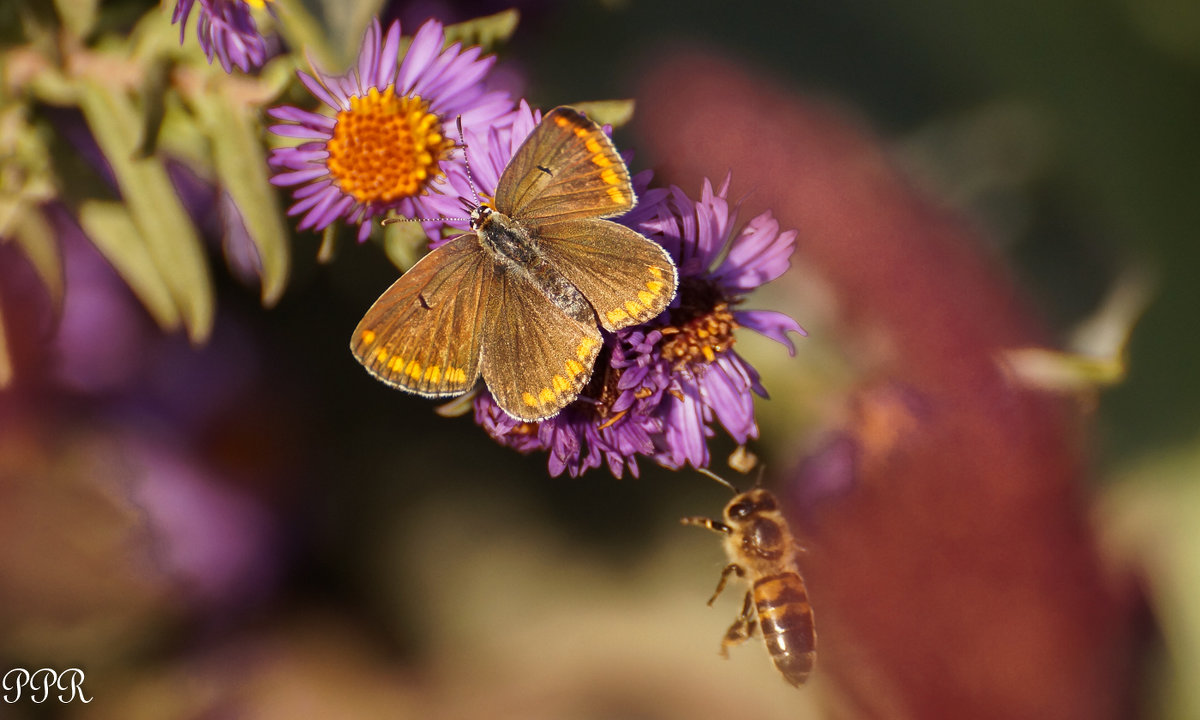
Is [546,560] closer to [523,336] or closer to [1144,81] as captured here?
[523,336]

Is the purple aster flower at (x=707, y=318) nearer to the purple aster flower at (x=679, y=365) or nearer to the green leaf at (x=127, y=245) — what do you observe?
the purple aster flower at (x=679, y=365)

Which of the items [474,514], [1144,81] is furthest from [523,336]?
[1144,81]

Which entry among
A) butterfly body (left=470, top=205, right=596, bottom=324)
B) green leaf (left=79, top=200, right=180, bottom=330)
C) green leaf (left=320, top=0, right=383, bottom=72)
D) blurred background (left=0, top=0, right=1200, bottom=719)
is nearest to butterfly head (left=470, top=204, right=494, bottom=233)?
butterfly body (left=470, top=205, right=596, bottom=324)

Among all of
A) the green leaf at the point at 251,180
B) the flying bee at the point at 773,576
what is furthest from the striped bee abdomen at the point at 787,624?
the green leaf at the point at 251,180

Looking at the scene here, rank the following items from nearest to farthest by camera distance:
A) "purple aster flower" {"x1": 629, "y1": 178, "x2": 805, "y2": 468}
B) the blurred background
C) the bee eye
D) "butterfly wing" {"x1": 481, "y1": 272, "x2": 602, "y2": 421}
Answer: "butterfly wing" {"x1": 481, "y1": 272, "x2": 602, "y2": 421} < "purple aster flower" {"x1": 629, "y1": 178, "x2": 805, "y2": 468} < the bee eye < the blurred background

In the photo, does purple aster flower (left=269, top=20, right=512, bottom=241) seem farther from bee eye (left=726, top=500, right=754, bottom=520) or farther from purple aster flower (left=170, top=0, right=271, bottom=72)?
bee eye (left=726, top=500, right=754, bottom=520)
